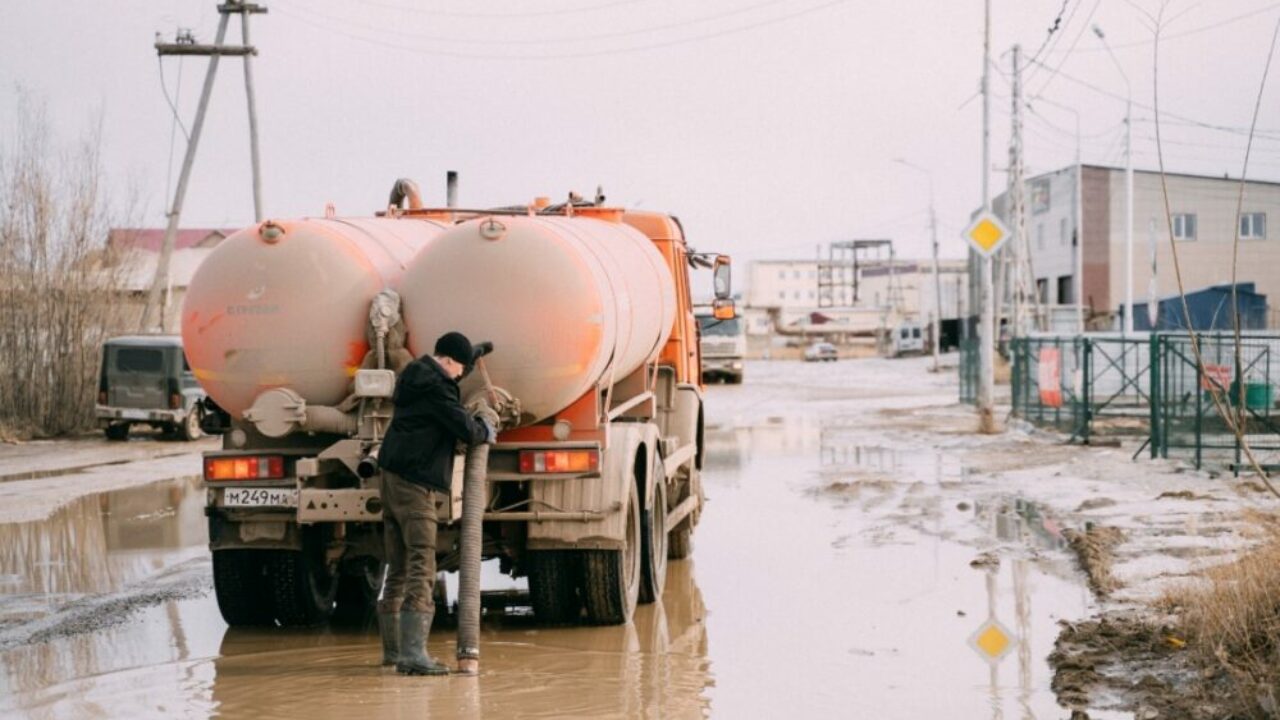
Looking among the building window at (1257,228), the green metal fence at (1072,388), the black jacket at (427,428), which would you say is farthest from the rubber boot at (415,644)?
the building window at (1257,228)

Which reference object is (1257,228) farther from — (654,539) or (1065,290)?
(654,539)

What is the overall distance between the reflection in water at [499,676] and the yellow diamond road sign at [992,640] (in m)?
1.66

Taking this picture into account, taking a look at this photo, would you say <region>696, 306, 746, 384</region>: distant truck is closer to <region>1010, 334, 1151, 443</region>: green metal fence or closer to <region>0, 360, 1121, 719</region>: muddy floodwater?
<region>1010, 334, 1151, 443</region>: green metal fence

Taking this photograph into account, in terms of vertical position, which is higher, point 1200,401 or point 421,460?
point 421,460

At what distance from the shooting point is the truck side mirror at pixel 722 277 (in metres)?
15.2

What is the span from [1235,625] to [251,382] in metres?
5.50

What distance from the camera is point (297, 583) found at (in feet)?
32.4

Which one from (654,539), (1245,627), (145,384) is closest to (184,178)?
(145,384)

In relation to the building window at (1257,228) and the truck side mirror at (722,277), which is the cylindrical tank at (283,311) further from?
the building window at (1257,228)

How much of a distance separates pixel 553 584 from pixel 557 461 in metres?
1.01

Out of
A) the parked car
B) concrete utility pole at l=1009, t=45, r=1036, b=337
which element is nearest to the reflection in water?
concrete utility pole at l=1009, t=45, r=1036, b=337

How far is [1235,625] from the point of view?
778cm

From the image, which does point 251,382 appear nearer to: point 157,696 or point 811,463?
point 157,696

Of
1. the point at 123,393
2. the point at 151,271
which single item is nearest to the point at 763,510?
the point at 123,393
